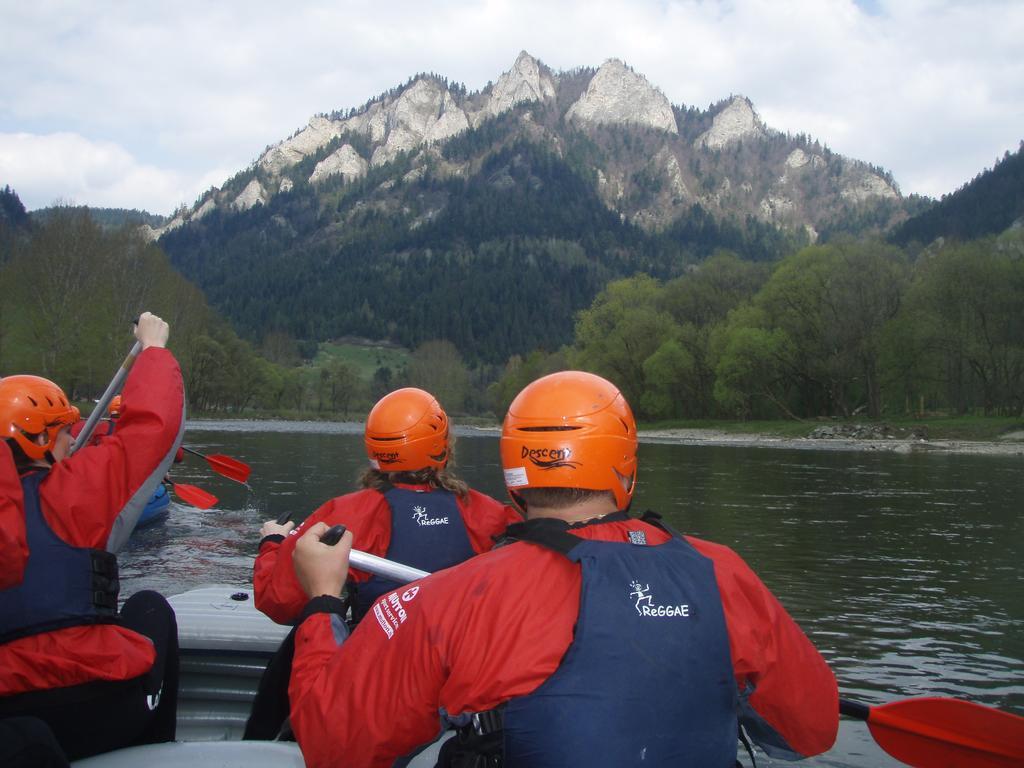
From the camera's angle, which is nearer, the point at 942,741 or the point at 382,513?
the point at 942,741

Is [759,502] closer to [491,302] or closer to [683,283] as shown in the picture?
[683,283]

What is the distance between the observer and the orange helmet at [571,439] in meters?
2.20

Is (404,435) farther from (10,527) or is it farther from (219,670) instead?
(10,527)

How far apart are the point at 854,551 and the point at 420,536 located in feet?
35.8

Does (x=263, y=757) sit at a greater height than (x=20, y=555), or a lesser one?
lesser

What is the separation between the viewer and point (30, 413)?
309 centimetres

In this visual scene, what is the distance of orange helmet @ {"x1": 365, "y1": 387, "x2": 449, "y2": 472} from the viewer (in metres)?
4.41

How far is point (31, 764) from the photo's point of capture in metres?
2.27

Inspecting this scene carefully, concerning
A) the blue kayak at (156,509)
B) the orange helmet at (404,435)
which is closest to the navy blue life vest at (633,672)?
the orange helmet at (404,435)

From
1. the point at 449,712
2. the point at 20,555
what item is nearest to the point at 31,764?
the point at 20,555

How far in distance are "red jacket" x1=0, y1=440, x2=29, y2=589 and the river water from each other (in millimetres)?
4386

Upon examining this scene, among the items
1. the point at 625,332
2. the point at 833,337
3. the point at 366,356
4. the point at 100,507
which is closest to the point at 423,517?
the point at 100,507

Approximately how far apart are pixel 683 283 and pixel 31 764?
3060 inches

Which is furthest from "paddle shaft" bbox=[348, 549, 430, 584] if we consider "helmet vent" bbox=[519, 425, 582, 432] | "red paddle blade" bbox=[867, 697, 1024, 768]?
"red paddle blade" bbox=[867, 697, 1024, 768]
